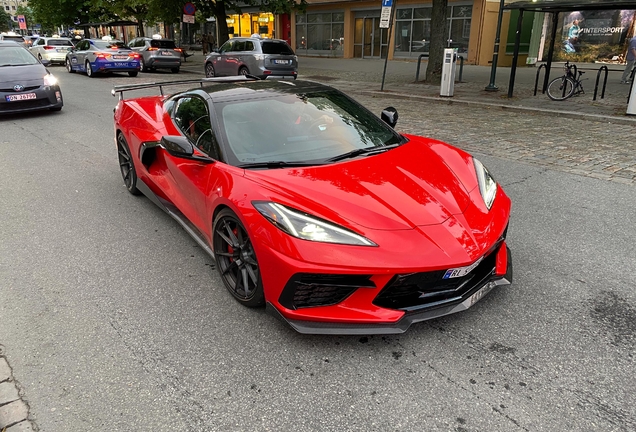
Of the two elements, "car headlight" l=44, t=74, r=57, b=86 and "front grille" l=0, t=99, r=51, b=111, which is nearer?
"front grille" l=0, t=99, r=51, b=111

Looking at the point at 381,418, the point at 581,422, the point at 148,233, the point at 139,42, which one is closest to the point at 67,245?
the point at 148,233

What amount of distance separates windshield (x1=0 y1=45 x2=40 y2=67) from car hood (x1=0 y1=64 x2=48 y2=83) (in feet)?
0.92

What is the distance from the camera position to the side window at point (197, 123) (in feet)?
12.2

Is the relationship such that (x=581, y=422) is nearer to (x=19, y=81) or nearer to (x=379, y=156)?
(x=379, y=156)

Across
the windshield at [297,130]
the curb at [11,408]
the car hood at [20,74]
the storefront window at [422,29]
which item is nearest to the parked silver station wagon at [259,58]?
the car hood at [20,74]

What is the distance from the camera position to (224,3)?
24375mm

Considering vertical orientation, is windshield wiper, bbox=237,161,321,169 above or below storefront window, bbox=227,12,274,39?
below

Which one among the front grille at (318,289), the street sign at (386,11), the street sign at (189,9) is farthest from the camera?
the street sign at (189,9)

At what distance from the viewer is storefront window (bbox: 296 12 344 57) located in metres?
31.7

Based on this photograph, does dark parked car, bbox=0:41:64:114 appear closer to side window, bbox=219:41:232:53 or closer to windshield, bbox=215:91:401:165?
windshield, bbox=215:91:401:165

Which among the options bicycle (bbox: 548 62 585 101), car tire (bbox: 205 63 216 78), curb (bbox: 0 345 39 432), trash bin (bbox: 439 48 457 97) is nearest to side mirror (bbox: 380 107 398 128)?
curb (bbox: 0 345 39 432)

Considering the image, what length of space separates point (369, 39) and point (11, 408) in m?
30.3

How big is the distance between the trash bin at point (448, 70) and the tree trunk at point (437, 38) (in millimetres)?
3034

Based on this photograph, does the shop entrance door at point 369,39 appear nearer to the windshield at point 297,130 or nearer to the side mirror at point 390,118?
the side mirror at point 390,118
